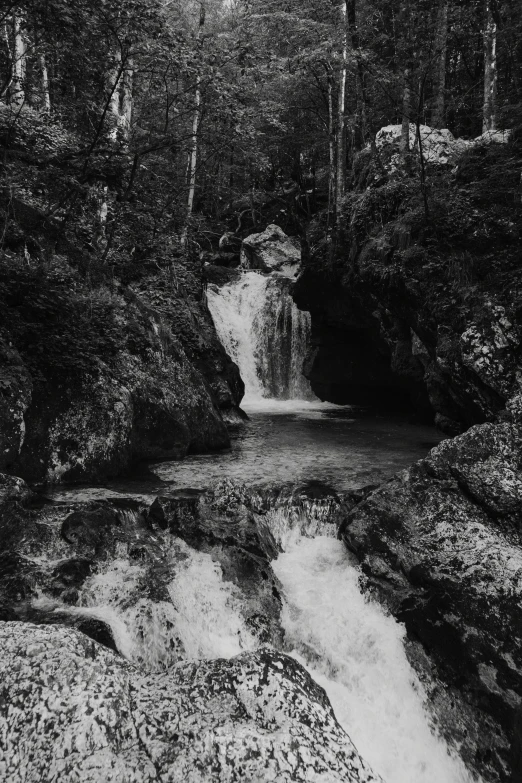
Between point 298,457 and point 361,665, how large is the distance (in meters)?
4.71

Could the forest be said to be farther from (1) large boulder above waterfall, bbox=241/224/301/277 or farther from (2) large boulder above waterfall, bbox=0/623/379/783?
(1) large boulder above waterfall, bbox=241/224/301/277

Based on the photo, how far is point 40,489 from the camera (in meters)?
7.07

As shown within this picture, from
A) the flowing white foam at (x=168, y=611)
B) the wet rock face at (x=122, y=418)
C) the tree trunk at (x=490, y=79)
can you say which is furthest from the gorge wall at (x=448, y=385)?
the wet rock face at (x=122, y=418)

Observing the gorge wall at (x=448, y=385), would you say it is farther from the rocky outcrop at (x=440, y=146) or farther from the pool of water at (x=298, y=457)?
the pool of water at (x=298, y=457)

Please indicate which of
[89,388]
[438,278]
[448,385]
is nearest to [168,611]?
[89,388]

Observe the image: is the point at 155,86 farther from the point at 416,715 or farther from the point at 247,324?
the point at 416,715

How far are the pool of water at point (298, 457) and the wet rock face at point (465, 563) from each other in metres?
1.54

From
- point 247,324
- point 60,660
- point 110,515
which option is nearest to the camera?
point 60,660

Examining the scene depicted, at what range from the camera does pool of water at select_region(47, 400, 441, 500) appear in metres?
7.84

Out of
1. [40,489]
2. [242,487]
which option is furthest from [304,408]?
[40,489]

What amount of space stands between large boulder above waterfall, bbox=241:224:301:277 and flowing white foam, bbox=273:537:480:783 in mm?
16652

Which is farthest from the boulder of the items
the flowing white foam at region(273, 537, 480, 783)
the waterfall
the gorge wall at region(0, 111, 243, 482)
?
the flowing white foam at region(273, 537, 480, 783)

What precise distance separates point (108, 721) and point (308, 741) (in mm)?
1071

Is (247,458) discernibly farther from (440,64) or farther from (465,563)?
(440,64)
